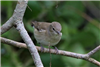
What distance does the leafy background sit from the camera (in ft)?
12.9

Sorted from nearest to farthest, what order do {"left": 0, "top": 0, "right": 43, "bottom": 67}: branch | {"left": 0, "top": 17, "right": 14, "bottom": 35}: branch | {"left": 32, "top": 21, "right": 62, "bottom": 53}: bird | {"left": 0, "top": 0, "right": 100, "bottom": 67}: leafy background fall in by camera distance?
{"left": 0, "top": 0, "right": 43, "bottom": 67}: branch < {"left": 0, "top": 17, "right": 14, "bottom": 35}: branch < {"left": 32, "top": 21, "right": 62, "bottom": 53}: bird < {"left": 0, "top": 0, "right": 100, "bottom": 67}: leafy background

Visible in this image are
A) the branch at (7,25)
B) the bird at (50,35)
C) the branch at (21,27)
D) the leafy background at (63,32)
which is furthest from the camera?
the leafy background at (63,32)

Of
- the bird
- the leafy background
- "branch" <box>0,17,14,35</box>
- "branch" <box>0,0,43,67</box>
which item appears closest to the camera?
"branch" <box>0,0,43,67</box>

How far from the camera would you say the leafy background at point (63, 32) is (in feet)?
12.9

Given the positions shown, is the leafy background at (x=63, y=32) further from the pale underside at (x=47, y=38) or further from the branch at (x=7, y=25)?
the branch at (x=7, y=25)

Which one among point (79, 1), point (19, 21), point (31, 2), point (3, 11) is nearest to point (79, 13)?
point (79, 1)

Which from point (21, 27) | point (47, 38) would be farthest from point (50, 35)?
point (21, 27)

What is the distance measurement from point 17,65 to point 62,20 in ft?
4.97

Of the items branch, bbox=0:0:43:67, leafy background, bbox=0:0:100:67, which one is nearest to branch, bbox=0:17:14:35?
branch, bbox=0:0:43:67

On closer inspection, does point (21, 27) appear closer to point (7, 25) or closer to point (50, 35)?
point (7, 25)

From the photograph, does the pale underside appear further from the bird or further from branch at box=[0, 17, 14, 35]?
branch at box=[0, 17, 14, 35]

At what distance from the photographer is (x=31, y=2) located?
4.11 m

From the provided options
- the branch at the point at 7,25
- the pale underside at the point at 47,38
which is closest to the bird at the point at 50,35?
the pale underside at the point at 47,38

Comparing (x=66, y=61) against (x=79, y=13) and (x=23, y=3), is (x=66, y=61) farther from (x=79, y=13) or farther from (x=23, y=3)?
(x=23, y=3)
